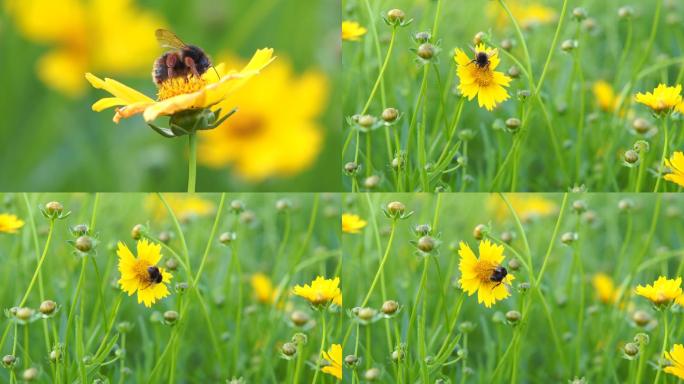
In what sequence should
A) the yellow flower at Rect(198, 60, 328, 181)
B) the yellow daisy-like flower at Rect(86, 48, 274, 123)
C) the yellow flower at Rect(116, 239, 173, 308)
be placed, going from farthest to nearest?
the yellow flower at Rect(116, 239, 173, 308) < the yellow flower at Rect(198, 60, 328, 181) < the yellow daisy-like flower at Rect(86, 48, 274, 123)

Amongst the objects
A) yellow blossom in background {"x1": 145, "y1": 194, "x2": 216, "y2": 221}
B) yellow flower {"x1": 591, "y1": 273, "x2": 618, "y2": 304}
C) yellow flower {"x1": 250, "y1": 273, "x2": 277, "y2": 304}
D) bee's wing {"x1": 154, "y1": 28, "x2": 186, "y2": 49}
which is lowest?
yellow flower {"x1": 250, "y1": 273, "x2": 277, "y2": 304}

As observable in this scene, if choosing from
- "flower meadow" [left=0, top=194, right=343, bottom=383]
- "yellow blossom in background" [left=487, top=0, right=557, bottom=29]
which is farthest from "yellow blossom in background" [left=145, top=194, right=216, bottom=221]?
"yellow blossom in background" [left=487, top=0, right=557, bottom=29]

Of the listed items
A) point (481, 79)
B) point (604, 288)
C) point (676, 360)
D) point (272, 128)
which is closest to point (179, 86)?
point (272, 128)

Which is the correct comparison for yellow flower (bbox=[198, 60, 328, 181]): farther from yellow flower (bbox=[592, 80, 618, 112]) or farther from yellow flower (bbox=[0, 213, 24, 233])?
yellow flower (bbox=[592, 80, 618, 112])

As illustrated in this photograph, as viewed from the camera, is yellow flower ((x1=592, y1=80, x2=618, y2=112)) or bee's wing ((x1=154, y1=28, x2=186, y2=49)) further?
yellow flower ((x1=592, y1=80, x2=618, y2=112))

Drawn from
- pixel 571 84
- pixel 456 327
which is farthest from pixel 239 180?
pixel 571 84

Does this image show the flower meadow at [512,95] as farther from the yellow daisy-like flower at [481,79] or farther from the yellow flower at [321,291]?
the yellow flower at [321,291]

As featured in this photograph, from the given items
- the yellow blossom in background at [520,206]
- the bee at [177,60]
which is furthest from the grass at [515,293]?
the bee at [177,60]
